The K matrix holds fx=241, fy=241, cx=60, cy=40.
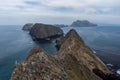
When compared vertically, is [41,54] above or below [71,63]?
above

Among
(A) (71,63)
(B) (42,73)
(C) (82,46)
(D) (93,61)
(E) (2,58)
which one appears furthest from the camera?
(E) (2,58)

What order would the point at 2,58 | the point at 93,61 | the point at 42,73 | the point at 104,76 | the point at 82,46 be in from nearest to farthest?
the point at 42,73 → the point at 104,76 → the point at 93,61 → the point at 82,46 → the point at 2,58

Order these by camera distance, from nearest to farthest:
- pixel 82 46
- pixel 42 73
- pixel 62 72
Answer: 1. pixel 42 73
2. pixel 62 72
3. pixel 82 46

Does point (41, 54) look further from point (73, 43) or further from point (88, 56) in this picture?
point (73, 43)

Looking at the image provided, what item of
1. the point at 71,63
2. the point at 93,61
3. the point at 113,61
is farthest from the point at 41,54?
the point at 113,61

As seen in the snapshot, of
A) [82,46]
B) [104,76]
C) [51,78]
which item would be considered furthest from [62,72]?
[82,46]

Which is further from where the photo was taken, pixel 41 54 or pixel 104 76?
pixel 104 76

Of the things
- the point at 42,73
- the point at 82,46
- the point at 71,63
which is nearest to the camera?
the point at 42,73

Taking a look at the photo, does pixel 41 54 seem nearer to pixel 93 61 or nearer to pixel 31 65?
pixel 31 65

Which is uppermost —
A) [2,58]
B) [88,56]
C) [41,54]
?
[41,54]
